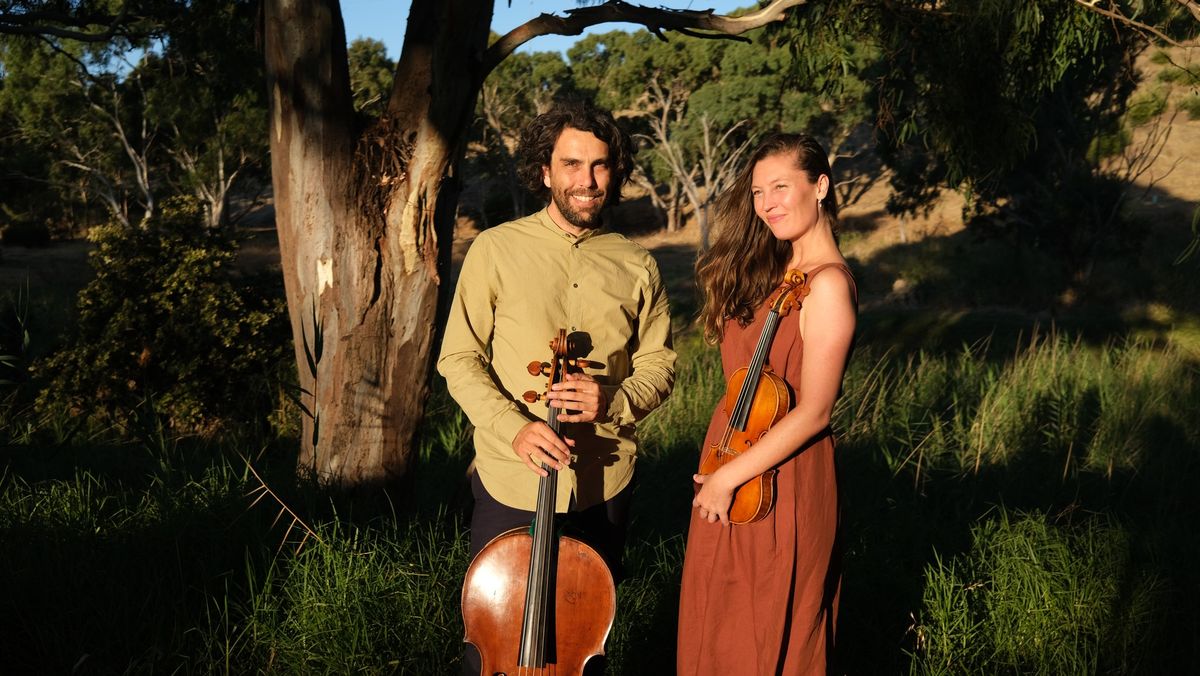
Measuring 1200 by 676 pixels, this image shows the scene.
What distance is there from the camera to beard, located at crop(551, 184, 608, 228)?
8.95ft

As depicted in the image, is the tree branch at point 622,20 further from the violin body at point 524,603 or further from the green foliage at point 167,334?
the green foliage at point 167,334

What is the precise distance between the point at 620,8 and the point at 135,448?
4.04 m

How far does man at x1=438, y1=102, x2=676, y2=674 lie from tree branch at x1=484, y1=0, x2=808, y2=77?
6.43 ft

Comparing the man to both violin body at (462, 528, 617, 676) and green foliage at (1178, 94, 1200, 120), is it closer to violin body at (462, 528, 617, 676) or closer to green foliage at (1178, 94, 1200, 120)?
violin body at (462, 528, 617, 676)

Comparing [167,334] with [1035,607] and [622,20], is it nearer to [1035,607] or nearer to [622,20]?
[622,20]

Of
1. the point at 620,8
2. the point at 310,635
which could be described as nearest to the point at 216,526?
the point at 310,635

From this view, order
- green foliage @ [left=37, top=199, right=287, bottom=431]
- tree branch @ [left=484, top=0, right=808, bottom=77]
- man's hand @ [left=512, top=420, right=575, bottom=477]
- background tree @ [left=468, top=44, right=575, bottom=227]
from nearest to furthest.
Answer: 1. man's hand @ [left=512, top=420, right=575, bottom=477]
2. tree branch @ [left=484, top=0, right=808, bottom=77]
3. green foliage @ [left=37, top=199, right=287, bottom=431]
4. background tree @ [left=468, top=44, right=575, bottom=227]

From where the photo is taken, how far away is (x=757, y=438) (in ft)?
8.02

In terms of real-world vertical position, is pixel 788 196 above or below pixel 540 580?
above

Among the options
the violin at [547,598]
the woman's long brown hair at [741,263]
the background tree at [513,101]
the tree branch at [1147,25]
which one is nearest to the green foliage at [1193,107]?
the background tree at [513,101]

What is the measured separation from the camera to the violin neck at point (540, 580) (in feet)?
7.87

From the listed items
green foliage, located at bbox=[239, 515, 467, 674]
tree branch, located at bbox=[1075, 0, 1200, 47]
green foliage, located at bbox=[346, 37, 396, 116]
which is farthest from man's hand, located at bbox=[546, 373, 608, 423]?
green foliage, located at bbox=[346, 37, 396, 116]

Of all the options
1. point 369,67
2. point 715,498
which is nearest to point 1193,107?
point 369,67

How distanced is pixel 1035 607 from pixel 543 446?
250 cm
